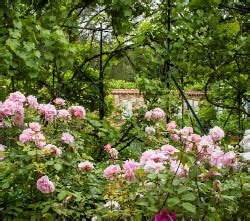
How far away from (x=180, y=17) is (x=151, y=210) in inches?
88.2

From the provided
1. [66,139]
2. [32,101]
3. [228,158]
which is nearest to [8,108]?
[32,101]

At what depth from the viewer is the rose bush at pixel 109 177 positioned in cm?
197

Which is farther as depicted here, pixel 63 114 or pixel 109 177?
pixel 63 114

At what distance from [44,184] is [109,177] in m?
0.33

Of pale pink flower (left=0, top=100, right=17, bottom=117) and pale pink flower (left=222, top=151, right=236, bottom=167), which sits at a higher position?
pale pink flower (left=0, top=100, right=17, bottom=117)

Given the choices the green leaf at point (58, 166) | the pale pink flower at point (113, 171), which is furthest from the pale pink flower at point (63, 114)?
the pale pink flower at point (113, 171)

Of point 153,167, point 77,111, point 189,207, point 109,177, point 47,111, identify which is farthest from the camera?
point 77,111

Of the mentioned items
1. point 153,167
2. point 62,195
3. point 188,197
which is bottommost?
point 62,195

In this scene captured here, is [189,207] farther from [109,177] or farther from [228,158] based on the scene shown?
[109,177]

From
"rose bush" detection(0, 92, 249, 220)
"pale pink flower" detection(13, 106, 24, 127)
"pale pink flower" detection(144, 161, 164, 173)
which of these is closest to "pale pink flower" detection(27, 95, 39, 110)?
"rose bush" detection(0, 92, 249, 220)

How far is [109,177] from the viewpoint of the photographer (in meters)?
2.06

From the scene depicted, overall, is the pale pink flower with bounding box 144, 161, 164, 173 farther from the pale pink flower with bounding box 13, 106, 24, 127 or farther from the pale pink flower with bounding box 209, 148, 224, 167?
the pale pink flower with bounding box 13, 106, 24, 127

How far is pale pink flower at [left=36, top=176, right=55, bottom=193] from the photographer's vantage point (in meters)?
2.16

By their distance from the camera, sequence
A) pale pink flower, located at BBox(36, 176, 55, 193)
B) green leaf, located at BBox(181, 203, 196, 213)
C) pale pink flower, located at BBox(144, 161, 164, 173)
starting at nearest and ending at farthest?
green leaf, located at BBox(181, 203, 196, 213)
pale pink flower, located at BBox(144, 161, 164, 173)
pale pink flower, located at BBox(36, 176, 55, 193)
